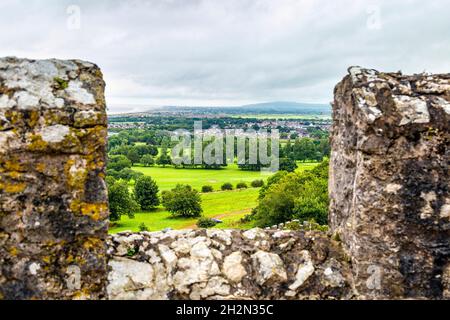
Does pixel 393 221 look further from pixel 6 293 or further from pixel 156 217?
pixel 156 217

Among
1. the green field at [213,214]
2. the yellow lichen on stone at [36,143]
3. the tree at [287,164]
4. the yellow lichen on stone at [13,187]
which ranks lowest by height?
the green field at [213,214]

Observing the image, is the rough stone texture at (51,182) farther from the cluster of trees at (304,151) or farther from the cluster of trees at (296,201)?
the cluster of trees at (304,151)

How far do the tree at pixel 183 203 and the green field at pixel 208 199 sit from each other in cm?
105

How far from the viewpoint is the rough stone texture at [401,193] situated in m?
3.74

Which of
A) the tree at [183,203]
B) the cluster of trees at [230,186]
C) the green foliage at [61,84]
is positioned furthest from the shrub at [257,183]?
the green foliage at [61,84]

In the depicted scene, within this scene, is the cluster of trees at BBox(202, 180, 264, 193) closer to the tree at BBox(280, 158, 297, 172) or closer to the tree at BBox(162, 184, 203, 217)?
the tree at BBox(280, 158, 297, 172)

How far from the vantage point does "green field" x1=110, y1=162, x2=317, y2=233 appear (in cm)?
5164

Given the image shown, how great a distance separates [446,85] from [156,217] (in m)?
56.9

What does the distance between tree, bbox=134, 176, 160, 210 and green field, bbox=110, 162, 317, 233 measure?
1.64 m

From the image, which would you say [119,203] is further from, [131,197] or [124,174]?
[124,174]

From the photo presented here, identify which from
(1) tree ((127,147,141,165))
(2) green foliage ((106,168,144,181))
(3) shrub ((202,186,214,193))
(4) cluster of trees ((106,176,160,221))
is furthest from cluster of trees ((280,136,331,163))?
(4) cluster of trees ((106,176,160,221))

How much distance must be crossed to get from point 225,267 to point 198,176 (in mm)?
73982

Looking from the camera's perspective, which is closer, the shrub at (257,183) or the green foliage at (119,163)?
the shrub at (257,183)

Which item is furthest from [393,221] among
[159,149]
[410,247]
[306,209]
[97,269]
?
[159,149]
